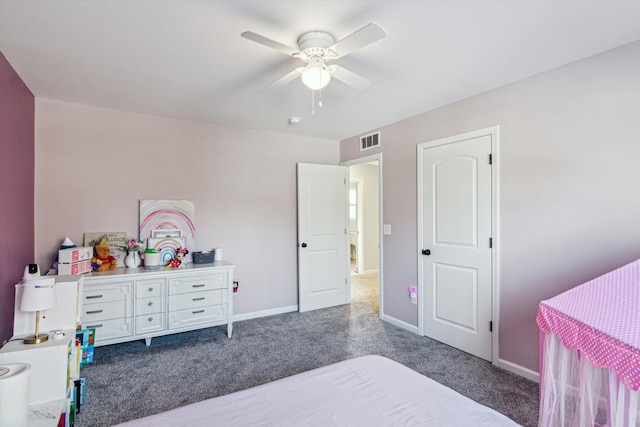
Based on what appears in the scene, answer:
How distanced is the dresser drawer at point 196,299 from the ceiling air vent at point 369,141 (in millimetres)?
2537

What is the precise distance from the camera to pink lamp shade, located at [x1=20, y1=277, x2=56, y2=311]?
5.18ft

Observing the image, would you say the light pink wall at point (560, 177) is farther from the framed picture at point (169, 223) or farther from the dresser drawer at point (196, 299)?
the framed picture at point (169, 223)

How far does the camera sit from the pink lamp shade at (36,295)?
158cm

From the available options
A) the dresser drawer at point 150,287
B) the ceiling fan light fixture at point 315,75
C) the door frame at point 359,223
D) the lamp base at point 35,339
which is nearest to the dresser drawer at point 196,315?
the dresser drawer at point 150,287

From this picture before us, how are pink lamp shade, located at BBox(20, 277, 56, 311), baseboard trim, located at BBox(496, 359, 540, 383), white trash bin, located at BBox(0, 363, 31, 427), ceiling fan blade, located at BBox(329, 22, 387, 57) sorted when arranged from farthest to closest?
baseboard trim, located at BBox(496, 359, 540, 383) → pink lamp shade, located at BBox(20, 277, 56, 311) → ceiling fan blade, located at BBox(329, 22, 387, 57) → white trash bin, located at BBox(0, 363, 31, 427)

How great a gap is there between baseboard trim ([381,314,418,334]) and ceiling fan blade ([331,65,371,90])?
2.69 meters

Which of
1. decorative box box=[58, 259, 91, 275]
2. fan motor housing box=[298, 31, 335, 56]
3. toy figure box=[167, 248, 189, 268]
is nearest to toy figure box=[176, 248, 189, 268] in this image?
toy figure box=[167, 248, 189, 268]

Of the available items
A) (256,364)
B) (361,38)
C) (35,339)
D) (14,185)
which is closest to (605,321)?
(361,38)

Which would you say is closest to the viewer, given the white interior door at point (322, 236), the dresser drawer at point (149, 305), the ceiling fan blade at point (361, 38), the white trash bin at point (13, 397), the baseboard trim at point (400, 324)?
the white trash bin at point (13, 397)

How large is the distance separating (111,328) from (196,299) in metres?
0.76

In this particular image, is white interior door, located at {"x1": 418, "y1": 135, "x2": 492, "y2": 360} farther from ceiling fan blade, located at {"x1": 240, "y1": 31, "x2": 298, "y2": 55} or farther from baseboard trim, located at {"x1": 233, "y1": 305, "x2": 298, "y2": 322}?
ceiling fan blade, located at {"x1": 240, "y1": 31, "x2": 298, "y2": 55}

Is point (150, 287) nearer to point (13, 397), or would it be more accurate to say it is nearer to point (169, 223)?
point (169, 223)

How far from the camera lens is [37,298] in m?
1.59

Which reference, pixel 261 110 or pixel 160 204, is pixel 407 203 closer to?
pixel 261 110
